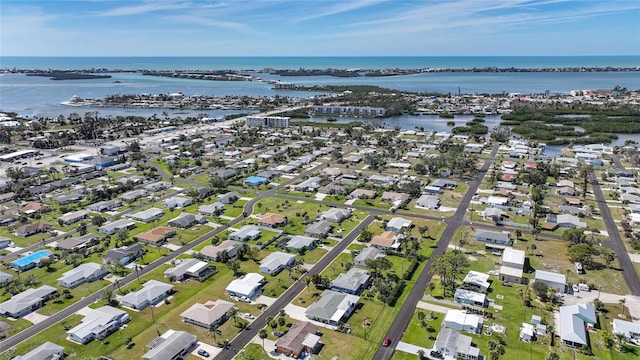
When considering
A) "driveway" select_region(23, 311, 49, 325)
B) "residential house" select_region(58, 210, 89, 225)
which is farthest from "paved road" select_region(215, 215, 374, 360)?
"residential house" select_region(58, 210, 89, 225)

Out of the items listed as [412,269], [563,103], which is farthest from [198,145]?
[563,103]

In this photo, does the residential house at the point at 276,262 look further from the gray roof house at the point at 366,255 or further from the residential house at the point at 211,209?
the residential house at the point at 211,209

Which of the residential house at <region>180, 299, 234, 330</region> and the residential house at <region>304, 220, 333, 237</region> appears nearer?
the residential house at <region>180, 299, 234, 330</region>

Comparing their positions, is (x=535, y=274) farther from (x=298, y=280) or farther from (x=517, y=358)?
(x=298, y=280)

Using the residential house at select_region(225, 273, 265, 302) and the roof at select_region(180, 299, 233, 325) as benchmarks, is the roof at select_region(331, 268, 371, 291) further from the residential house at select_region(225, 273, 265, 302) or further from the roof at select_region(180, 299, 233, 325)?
the roof at select_region(180, 299, 233, 325)

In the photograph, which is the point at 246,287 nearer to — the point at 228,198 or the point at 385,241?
the point at 385,241

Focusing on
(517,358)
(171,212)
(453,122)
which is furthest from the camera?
(453,122)
